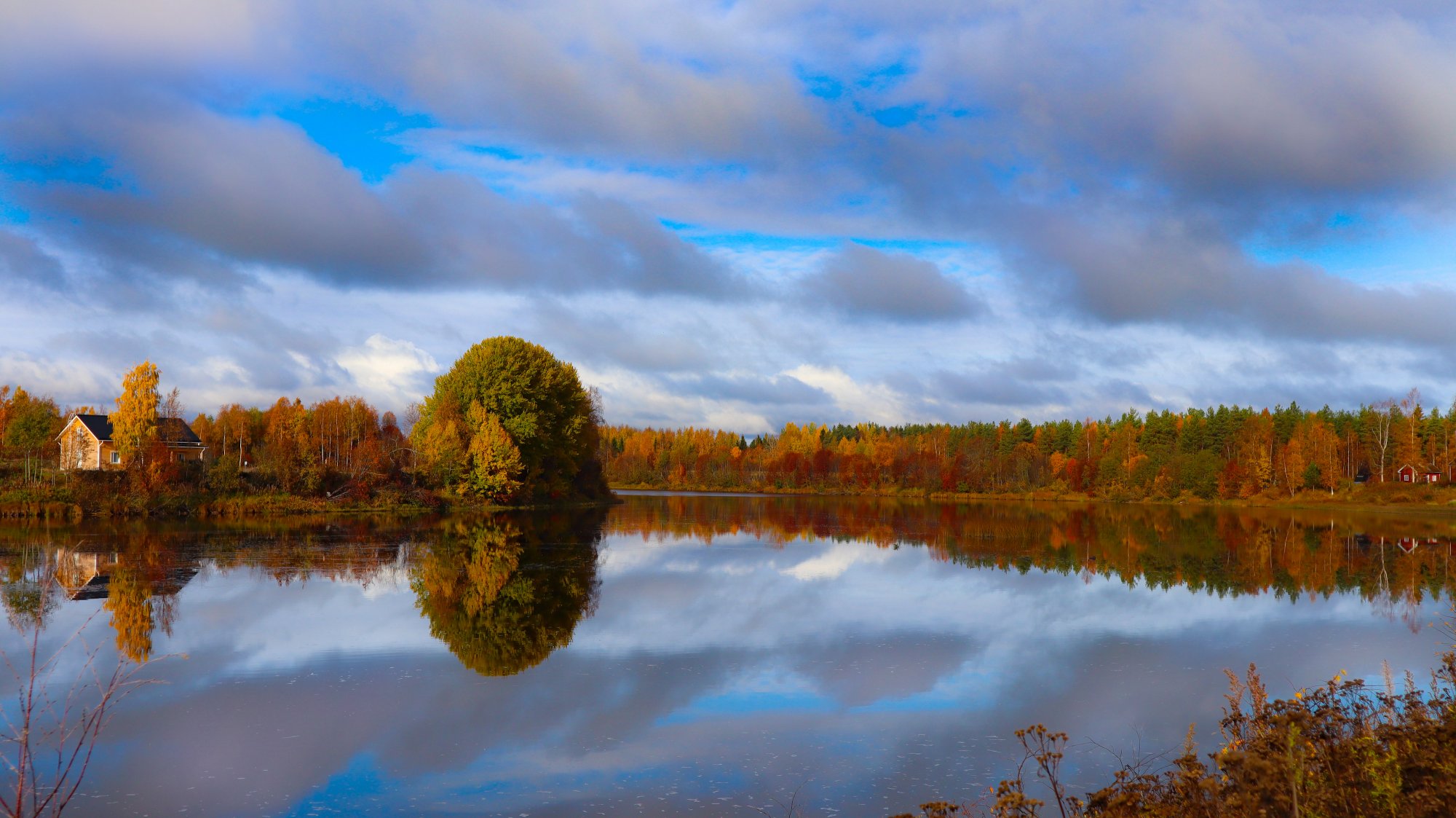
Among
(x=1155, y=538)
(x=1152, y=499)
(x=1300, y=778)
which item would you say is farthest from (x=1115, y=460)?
(x=1300, y=778)

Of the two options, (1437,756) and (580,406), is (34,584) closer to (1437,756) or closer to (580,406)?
(1437,756)

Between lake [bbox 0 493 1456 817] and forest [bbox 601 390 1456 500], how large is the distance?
55.9 meters

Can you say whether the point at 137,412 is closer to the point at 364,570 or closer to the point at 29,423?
the point at 29,423

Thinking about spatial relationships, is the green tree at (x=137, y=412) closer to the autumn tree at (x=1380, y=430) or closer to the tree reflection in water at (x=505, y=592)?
the tree reflection in water at (x=505, y=592)

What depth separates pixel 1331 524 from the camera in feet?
161

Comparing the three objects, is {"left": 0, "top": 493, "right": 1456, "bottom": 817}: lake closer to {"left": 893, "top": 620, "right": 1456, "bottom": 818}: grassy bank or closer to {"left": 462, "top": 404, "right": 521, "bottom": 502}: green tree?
{"left": 893, "top": 620, "right": 1456, "bottom": 818}: grassy bank

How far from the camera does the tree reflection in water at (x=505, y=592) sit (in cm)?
1428

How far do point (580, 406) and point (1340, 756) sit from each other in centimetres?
5687

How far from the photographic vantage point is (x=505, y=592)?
19688 millimetres

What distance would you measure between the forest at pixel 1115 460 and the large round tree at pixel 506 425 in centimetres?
4848

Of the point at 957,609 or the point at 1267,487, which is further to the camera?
the point at 1267,487

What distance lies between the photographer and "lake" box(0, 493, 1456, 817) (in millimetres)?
8578

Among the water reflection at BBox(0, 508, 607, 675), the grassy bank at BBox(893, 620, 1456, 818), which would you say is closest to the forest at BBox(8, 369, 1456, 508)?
the water reflection at BBox(0, 508, 607, 675)

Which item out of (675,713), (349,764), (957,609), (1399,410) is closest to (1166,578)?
(957,609)
